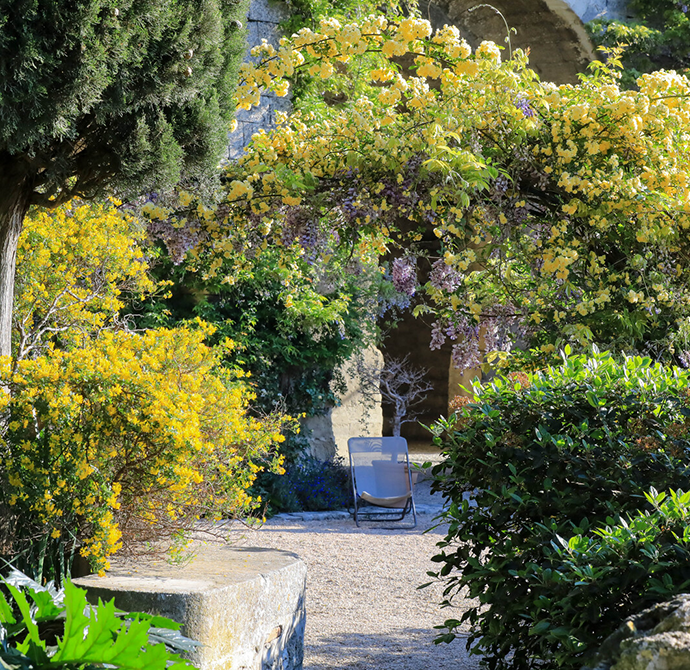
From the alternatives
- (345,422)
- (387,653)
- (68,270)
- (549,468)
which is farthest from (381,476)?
(549,468)

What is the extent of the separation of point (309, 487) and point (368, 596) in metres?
2.95

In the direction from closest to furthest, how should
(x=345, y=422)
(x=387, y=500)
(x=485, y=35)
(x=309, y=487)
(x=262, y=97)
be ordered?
(x=387, y=500)
(x=309, y=487)
(x=262, y=97)
(x=345, y=422)
(x=485, y=35)

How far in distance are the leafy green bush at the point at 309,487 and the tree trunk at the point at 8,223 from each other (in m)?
4.67

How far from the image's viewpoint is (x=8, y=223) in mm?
2822

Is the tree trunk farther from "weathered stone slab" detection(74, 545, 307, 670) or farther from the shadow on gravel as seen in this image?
the shadow on gravel

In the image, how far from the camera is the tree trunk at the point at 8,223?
2689mm

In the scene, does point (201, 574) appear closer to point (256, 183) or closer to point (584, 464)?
point (584, 464)

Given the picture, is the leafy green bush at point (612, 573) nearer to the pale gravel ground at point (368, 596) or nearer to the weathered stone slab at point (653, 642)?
the weathered stone slab at point (653, 642)

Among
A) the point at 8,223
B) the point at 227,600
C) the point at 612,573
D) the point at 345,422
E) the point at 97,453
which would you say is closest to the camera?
the point at 612,573

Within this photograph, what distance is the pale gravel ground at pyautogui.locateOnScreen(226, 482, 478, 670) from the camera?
362 centimetres

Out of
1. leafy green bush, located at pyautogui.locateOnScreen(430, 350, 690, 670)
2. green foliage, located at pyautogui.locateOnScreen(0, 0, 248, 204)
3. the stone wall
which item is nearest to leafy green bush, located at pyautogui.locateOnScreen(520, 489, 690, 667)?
leafy green bush, located at pyautogui.locateOnScreen(430, 350, 690, 670)

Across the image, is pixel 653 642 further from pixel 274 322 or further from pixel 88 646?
pixel 274 322

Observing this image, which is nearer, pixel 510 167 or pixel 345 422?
pixel 510 167

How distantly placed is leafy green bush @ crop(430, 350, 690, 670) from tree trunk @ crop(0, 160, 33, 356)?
1.90 m
